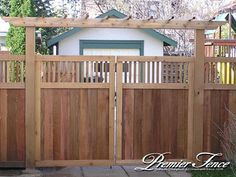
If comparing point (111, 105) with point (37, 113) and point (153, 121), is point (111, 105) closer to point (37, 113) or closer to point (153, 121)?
point (153, 121)

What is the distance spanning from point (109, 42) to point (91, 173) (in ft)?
31.2

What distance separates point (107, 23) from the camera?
6898mm

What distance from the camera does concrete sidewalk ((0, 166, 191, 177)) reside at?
669 centimetres

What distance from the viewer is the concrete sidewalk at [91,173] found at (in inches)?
263

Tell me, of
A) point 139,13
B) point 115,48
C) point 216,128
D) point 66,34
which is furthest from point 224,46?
point 139,13

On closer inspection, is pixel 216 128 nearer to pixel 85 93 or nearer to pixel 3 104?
pixel 85 93

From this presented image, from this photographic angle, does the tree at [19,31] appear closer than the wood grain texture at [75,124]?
No

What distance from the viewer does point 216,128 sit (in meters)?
7.27

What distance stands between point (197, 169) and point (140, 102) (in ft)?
4.50

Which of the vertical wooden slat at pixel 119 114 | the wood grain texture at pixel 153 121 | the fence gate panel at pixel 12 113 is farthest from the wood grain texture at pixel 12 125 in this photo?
the wood grain texture at pixel 153 121

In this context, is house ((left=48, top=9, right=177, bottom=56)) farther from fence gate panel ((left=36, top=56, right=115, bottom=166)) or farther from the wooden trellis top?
fence gate panel ((left=36, top=56, right=115, bottom=166))

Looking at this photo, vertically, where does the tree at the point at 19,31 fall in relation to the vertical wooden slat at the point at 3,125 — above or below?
above

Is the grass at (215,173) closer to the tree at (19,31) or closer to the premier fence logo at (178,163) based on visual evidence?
the premier fence logo at (178,163)

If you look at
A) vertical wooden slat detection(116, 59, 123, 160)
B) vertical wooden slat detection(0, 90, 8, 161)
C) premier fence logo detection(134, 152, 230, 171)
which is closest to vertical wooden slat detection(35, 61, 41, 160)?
vertical wooden slat detection(0, 90, 8, 161)
